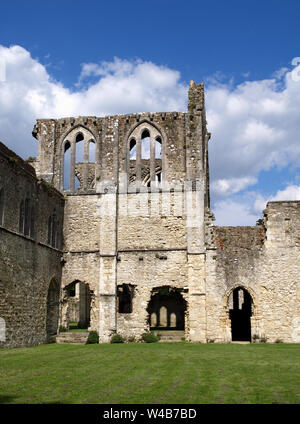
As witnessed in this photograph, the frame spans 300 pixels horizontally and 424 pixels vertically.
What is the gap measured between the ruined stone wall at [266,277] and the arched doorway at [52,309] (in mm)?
6919

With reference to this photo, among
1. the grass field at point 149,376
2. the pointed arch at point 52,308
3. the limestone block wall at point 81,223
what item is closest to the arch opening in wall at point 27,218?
the pointed arch at point 52,308

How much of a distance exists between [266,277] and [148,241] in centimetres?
559

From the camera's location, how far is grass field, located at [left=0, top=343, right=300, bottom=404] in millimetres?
8258

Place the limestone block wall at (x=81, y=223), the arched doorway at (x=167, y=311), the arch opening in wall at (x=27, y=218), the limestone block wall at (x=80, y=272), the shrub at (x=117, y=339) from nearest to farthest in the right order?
the arch opening in wall at (x=27, y=218) → the shrub at (x=117, y=339) → the limestone block wall at (x=80, y=272) → the limestone block wall at (x=81, y=223) → the arched doorway at (x=167, y=311)

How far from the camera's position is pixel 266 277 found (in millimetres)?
21453

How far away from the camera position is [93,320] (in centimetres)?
2194

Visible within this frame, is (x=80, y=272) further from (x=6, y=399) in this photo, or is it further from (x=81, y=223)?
(x=6, y=399)

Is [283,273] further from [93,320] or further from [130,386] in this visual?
[130,386]

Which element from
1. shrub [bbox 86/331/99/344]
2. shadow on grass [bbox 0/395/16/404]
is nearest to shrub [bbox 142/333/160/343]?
shrub [bbox 86/331/99/344]

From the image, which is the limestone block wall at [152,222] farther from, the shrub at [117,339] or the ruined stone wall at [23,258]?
the shrub at [117,339]

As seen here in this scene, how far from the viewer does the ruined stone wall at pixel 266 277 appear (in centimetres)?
2112

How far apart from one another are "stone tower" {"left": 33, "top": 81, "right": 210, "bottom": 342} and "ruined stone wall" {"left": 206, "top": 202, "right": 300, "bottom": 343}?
0.69 metres

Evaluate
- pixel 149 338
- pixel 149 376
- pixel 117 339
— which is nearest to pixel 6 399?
pixel 149 376

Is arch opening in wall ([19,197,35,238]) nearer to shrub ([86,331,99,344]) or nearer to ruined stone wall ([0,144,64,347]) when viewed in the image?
ruined stone wall ([0,144,64,347])
